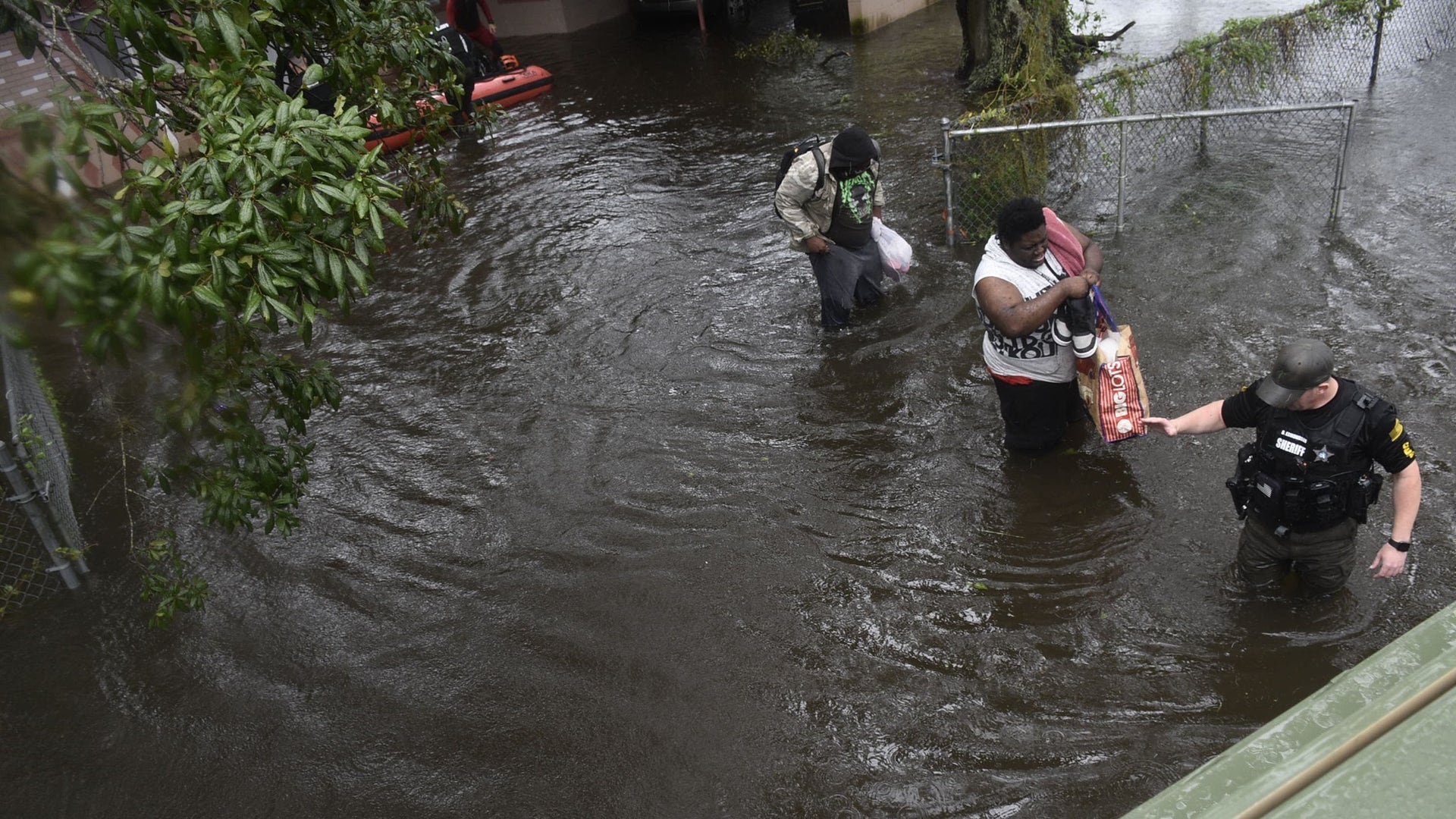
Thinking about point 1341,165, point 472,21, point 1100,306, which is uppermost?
point 472,21

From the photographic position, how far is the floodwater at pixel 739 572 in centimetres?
429

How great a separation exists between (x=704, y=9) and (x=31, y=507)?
17.3m

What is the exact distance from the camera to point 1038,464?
5.86 metres

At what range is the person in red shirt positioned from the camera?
1436cm

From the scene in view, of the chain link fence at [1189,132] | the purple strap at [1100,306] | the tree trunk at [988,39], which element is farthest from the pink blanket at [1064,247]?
the tree trunk at [988,39]

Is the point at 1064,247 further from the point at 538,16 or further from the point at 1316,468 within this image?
the point at 538,16

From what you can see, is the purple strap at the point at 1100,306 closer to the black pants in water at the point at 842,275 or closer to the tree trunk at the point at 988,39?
the black pants in water at the point at 842,275

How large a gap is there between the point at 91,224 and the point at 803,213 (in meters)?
5.17

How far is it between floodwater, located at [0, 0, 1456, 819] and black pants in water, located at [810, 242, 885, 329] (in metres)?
0.23

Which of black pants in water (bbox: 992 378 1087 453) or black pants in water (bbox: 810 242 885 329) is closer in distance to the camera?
black pants in water (bbox: 992 378 1087 453)

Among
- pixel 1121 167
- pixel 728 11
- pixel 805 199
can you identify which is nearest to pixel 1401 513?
pixel 805 199

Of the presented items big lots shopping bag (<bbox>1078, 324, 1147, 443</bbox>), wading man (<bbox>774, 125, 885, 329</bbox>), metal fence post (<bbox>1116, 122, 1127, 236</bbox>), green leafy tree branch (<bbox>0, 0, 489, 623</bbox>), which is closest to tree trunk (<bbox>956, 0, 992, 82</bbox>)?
metal fence post (<bbox>1116, 122, 1127, 236</bbox>)

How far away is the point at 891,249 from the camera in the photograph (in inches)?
300

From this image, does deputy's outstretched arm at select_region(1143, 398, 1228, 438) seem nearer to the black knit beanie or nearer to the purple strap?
the purple strap
